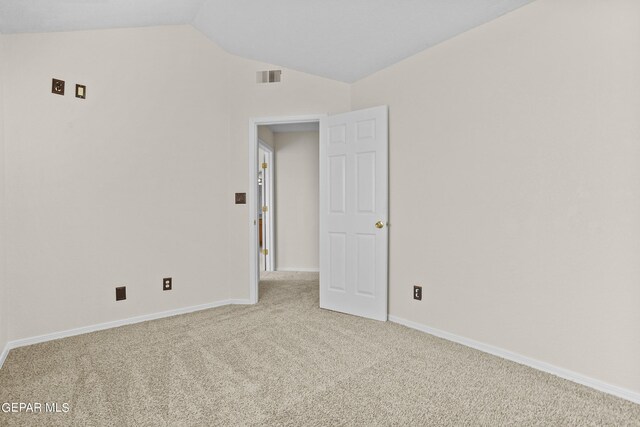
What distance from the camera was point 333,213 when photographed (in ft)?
11.7

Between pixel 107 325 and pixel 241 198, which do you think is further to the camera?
pixel 241 198

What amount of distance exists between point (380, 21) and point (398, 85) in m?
0.68

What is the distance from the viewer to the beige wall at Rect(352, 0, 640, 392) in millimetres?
1904

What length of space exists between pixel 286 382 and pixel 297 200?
396 cm

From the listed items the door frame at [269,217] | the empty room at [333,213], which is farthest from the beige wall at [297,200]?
the empty room at [333,213]

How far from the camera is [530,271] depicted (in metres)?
2.27

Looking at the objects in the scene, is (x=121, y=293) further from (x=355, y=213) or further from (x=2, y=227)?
(x=355, y=213)

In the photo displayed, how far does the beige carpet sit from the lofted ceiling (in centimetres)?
238

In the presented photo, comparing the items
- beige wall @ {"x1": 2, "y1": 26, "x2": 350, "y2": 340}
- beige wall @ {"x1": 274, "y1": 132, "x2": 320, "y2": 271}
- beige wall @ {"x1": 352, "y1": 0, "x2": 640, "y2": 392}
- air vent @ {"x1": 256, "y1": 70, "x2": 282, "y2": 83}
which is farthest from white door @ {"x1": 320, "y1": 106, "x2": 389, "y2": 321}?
beige wall @ {"x1": 274, "y1": 132, "x2": 320, "y2": 271}

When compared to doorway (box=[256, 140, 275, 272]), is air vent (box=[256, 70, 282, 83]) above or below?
above

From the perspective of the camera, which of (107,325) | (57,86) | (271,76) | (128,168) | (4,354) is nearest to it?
(4,354)

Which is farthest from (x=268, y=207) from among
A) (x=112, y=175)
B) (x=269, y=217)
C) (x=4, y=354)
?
Result: (x=4, y=354)

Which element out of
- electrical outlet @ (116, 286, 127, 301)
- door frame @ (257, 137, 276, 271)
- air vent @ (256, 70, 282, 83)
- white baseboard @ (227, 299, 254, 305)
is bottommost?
white baseboard @ (227, 299, 254, 305)

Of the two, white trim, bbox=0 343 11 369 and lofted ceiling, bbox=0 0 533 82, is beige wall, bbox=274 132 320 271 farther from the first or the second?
white trim, bbox=0 343 11 369
